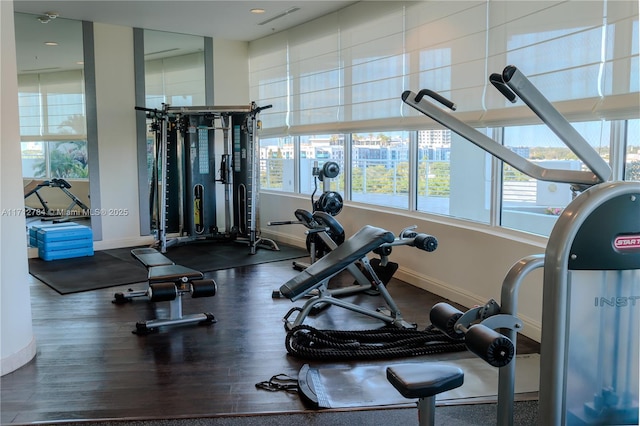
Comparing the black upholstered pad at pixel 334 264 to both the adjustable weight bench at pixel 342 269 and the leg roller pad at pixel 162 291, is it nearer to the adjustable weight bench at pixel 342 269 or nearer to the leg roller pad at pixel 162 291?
the adjustable weight bench at pixel 342 269

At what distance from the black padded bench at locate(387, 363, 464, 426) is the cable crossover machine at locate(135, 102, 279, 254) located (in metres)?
5.00

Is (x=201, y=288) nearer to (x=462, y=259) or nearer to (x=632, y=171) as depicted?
(x=462, y=259)

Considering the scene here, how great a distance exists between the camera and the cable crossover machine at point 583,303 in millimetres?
1831

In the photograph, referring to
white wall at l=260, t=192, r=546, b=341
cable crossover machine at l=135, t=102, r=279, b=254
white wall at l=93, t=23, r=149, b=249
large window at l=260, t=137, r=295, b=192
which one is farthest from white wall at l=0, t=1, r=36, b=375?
large window at l=260, t=137, r=295, b=192

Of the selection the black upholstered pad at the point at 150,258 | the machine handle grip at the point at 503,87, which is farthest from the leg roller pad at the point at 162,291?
the machine handle grip at the point at 503,87

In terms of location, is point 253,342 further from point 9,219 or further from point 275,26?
point 275,26

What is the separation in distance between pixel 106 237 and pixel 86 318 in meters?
2.99

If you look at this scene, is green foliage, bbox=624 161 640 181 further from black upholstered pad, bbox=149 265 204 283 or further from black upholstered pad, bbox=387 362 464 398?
black upholstered pad, bbox=149 265 204 283

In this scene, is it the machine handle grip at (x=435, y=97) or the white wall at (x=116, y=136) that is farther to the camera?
the white wall at (x=116, y=136)

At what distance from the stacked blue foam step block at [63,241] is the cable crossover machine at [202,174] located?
0.83 metres

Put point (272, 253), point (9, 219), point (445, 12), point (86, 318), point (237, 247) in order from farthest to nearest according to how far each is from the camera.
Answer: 1. point (237, 247)
2. point (272, 253)
3. point (445, 12)
4. point (86, 318)
5. point (9, 219)

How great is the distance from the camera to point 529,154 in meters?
3.75

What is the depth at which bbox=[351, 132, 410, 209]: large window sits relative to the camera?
516cm

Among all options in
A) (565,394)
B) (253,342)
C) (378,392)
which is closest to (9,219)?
(253,342)
